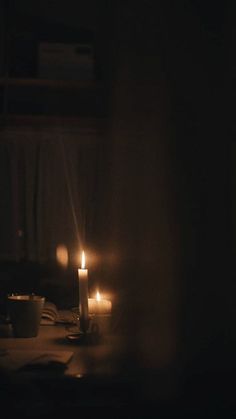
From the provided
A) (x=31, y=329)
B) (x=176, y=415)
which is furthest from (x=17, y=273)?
(x=176, y=415)

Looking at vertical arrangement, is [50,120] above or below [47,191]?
above

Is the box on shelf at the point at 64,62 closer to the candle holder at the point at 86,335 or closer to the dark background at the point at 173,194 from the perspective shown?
the dark background at the point at 173,194

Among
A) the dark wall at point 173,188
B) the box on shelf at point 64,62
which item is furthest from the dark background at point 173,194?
the box on shelf at point 64,62

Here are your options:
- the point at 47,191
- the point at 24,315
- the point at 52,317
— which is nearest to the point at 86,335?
the point at 24,315

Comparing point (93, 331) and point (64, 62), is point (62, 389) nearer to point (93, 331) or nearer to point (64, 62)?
point (93, 331)

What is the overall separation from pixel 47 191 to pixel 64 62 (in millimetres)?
472

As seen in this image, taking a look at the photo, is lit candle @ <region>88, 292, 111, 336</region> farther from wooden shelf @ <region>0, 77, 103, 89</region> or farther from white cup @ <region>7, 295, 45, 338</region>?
wooden shelf @ <region>0, 77, 103, 89</region>

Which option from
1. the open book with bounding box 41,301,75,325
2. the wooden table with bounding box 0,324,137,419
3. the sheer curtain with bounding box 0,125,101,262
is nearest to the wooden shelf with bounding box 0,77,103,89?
the sheer curtain with bounding box 0,125,101,262

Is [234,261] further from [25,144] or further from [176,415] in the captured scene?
[25,144]

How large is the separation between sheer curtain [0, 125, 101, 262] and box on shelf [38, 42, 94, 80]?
0.20 m

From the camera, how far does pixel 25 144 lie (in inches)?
82.5

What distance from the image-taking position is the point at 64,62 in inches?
78.4

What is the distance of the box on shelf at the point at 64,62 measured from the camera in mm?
1989

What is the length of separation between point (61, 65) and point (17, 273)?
76 centimetres
